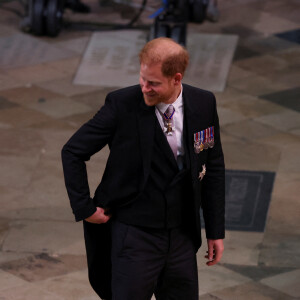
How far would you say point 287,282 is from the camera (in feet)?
22.0

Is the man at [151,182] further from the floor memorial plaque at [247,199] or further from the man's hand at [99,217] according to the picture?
the floor memorial plaque at [247,199]

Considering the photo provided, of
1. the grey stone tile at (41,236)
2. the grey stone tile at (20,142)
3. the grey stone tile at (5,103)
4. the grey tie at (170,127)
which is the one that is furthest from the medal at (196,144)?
the grey stone tile at (5,103)

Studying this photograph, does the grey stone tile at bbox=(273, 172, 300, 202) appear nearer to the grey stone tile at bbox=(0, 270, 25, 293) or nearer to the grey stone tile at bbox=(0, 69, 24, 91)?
the grey stone tile at bbox=(0, 270, 25, 293)

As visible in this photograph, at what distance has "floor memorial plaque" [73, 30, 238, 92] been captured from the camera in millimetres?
11711

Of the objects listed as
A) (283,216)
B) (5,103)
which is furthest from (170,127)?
(5,103)

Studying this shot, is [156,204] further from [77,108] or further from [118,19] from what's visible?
[118,19]

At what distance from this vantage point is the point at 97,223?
15.2 ft

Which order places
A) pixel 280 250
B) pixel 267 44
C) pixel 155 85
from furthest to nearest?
1. pixel 267 44
2. pixel 280 250
3. pixel 155 85

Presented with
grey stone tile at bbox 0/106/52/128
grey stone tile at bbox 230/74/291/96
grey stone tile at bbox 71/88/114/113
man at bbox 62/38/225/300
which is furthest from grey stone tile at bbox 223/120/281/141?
man at bbox 62/38/225/300

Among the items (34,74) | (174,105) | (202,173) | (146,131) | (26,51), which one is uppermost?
(174,105)

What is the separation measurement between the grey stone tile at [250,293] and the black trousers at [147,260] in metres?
1.84

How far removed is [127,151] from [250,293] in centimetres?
253

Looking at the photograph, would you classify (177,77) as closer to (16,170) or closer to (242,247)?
(242,247)

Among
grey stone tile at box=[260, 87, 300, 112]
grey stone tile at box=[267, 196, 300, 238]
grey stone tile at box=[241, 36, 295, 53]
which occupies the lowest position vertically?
grey stone tile at box=[241, 36, 295, 53]
